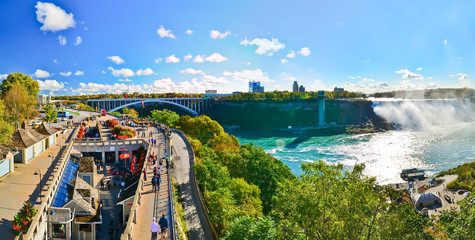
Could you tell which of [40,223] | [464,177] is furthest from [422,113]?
[40,223]

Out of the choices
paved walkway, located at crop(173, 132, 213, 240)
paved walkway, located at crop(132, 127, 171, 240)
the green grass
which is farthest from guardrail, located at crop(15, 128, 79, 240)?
the green grass

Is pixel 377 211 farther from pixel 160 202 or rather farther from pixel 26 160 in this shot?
pixel 26 160

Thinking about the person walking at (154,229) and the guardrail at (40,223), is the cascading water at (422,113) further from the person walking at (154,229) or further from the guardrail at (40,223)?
the guardrail at (40,223)

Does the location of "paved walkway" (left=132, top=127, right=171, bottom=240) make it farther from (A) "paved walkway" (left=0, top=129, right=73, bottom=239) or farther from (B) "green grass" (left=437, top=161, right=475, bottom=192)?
(B) "green grass" (left=437, top=161, right=475, bottom=192)

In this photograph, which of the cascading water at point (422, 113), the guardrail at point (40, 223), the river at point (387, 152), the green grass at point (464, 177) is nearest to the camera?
the guardrail at point (40, 223)

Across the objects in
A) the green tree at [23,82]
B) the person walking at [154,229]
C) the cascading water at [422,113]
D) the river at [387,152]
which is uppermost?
the green tree at [23,82]

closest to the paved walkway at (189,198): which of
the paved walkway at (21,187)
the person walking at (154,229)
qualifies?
the person walking at (154,229)
